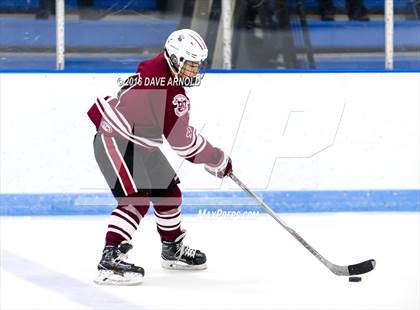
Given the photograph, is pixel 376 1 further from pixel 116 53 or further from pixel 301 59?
pixel 116 53

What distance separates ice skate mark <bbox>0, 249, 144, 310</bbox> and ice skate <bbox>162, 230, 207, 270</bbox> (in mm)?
387

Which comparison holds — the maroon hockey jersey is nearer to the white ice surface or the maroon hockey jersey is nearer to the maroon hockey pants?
the maroon hockey pants

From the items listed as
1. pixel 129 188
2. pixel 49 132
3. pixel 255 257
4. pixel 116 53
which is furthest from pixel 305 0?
pixel 129 188

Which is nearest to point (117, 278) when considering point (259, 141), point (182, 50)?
point (182, 50)

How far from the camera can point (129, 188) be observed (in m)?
3.59

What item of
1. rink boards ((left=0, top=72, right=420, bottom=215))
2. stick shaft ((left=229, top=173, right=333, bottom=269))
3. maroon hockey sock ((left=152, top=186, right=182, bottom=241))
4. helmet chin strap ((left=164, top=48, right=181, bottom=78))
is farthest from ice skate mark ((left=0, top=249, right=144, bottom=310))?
rink boards ((left=0, top=72, right=420, bottom=215))

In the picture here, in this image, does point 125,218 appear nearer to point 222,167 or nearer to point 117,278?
point 117,278

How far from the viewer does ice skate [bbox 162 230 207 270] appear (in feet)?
12.6

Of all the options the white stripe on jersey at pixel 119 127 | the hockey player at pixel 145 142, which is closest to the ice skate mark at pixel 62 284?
the hockey player at pixel 145 142

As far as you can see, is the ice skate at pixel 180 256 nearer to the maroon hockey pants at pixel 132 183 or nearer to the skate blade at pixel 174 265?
the skate blade at pixel 174 265

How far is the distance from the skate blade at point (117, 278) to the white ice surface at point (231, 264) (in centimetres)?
3

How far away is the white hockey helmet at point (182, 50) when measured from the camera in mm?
3555

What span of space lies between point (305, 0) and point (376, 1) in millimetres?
355

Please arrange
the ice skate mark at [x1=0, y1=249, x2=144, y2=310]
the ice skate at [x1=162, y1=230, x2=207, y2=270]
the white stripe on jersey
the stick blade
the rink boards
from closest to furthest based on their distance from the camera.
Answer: the ice skate mark at [x1=0, y1=249, x2=144, y2=310], the stick blade, the white stripe on jersey, the ice skate at [x1=162, y1=230, x2=207, y2=270], the rink boards
